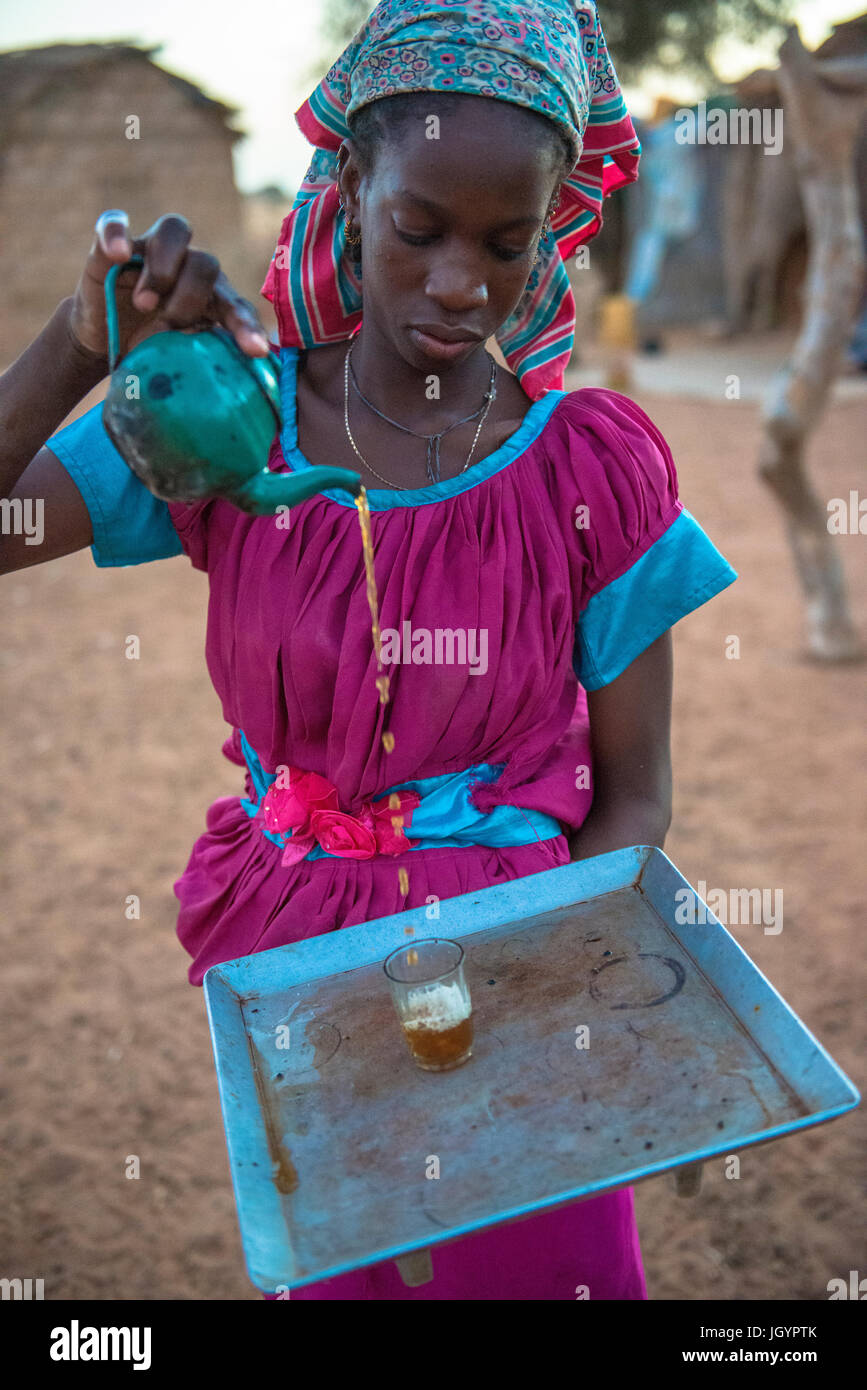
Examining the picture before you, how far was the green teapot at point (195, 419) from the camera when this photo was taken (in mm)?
1345

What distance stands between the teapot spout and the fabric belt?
1.73 ft

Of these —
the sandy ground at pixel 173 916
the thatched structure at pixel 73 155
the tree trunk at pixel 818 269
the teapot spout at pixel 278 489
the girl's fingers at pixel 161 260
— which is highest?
the thatched structure at pixel 73 155

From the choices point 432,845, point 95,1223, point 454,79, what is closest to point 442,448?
point 454,79

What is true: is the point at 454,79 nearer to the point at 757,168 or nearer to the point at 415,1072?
the point at 415,1072

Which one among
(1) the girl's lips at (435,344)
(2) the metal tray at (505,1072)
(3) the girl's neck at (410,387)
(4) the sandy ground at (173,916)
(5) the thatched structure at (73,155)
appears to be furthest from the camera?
(5) the thatched structure at (73,155)

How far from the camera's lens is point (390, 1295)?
5.69 ft

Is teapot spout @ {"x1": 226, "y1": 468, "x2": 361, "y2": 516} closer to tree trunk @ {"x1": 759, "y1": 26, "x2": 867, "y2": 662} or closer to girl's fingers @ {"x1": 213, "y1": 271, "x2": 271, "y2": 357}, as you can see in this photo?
girl's fingers @ {"x1": 213, "y1": 271, "x2": 271, "y2": 357}

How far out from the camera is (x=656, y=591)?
→ 5.78 ft

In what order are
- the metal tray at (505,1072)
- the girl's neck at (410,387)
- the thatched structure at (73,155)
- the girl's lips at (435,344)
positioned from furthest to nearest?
the thatched structure at (73,155), the girl's neck at (410,387), the girl's lips at (435,344), the metal tray at (505,1072)

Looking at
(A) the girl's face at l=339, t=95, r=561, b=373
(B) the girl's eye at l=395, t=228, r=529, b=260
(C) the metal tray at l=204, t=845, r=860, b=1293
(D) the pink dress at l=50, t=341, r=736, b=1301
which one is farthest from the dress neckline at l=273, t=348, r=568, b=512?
(C) the metal tray at l=204, t=845, r=860, b=1293

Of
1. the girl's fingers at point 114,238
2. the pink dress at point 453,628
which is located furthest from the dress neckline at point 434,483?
the girl's fingers at point 114,238

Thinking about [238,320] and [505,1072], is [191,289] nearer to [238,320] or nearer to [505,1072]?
[238,320]

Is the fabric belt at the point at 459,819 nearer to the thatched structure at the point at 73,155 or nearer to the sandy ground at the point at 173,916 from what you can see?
the sandy ground at the point at 173,916
